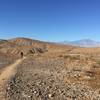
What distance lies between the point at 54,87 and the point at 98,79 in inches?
309

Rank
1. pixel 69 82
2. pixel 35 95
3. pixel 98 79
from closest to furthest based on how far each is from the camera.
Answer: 1. pixel 35 95
2. pixel 69 82
3. pixel 98 79

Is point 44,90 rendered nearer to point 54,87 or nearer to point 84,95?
point 54,87

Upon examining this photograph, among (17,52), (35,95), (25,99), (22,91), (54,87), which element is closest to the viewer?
(25,99)

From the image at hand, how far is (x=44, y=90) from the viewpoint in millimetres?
20906

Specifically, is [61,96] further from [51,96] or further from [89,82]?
[89,82]

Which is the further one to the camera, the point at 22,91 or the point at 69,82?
→ the point at 69,82

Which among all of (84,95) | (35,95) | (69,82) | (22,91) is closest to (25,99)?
(35,95)

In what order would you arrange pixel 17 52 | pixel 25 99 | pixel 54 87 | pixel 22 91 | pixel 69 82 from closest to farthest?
1. pixel 25 99
2. pixel 22 91
3. pixel 54 87
4. pixel 69 82
5. pixel 17 52

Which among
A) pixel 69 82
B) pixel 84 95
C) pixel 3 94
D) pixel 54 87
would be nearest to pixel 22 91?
pixel 3 94

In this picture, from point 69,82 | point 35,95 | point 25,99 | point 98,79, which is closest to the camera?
point 25,99

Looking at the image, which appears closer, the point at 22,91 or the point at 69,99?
the point at 69,99

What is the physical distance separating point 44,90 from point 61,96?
2.31m

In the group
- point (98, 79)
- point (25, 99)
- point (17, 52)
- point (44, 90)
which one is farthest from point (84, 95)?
point (17, 52)

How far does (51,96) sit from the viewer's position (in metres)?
18.8
